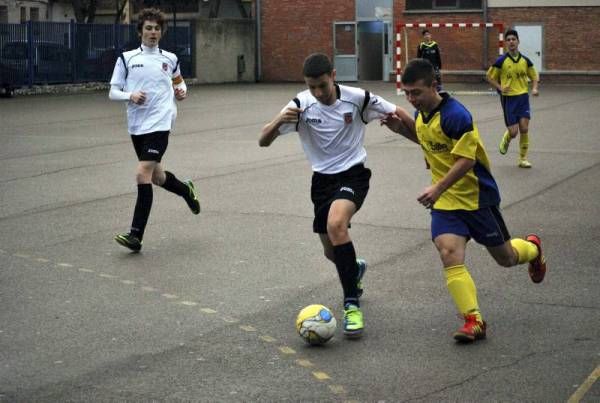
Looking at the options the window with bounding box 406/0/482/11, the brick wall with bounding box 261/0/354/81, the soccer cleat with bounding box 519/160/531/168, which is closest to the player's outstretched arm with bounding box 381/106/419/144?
the soccer cleat with bounding box 519/160/531/168

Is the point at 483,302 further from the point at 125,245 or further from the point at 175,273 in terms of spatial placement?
the point at 125,245

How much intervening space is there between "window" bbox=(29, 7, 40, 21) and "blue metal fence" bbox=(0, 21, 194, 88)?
70.0 ft

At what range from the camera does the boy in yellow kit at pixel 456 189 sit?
662 cm

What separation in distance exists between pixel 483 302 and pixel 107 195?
659cm

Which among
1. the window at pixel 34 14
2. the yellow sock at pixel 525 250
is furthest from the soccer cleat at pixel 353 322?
the window at pixel 34 14

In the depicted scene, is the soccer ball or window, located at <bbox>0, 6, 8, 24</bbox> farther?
window, located at <bbox>0, 6, 8, 24</bbox>

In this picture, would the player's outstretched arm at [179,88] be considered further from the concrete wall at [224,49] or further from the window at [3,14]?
the window at [3,14]

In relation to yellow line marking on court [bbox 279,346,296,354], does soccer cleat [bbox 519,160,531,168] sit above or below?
below

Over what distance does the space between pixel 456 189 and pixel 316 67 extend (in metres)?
1.11

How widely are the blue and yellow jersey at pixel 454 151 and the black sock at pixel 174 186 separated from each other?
4.25 m

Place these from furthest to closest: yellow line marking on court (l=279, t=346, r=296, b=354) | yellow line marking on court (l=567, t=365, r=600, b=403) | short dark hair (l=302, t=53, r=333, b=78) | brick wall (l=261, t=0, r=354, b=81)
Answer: brick wall (l=261, t=0, r=354, b=81) → short dark hair (l=302, t=53, r=333, b=78) → yellow line marking on court (l=279, t=346, r=296, b=354) → yellow line marking on court (l=567, t=365, r=600, b=403)

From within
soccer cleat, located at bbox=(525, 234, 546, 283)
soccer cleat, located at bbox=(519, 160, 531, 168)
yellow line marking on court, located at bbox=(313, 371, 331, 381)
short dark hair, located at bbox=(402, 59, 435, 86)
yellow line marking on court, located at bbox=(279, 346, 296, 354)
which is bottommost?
soccer cleat, located at bbox=(519, 160, 531, 168)

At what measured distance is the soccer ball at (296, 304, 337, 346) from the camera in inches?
256

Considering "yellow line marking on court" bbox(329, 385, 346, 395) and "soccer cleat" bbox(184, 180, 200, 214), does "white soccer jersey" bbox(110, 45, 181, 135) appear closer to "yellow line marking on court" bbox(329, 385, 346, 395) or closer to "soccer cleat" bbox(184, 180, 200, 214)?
"soccer cleat" bbox(184, 180, 200, 214)
